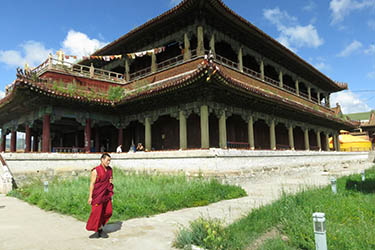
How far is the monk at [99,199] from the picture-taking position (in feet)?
16.8

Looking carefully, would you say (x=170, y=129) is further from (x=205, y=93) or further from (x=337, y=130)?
(x=337, y=130)

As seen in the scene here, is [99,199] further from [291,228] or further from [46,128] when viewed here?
[46,128]

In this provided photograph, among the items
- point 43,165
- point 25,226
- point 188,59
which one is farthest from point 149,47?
point 25,226

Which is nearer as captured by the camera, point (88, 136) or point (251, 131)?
point (251, 131)

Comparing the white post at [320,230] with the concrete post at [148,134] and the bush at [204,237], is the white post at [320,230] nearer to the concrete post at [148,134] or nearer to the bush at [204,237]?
the bush at [204,237]

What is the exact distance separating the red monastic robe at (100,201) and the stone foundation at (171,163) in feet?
20.8

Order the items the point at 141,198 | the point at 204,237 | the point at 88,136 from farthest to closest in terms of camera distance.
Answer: the point at 88,136, the point at 141,198, the point at 204,237

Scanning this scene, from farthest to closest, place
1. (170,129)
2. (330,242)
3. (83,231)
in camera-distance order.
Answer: (170,129) < (83,231) < (330,242)

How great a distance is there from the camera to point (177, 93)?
13.1 metres

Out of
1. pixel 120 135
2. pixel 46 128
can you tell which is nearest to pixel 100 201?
pixel 46 128

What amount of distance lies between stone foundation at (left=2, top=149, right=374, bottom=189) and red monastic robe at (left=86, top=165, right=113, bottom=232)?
634 centimetres

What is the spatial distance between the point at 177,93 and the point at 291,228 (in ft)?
30.1

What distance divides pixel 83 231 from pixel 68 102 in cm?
1073

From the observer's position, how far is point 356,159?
29.2m
